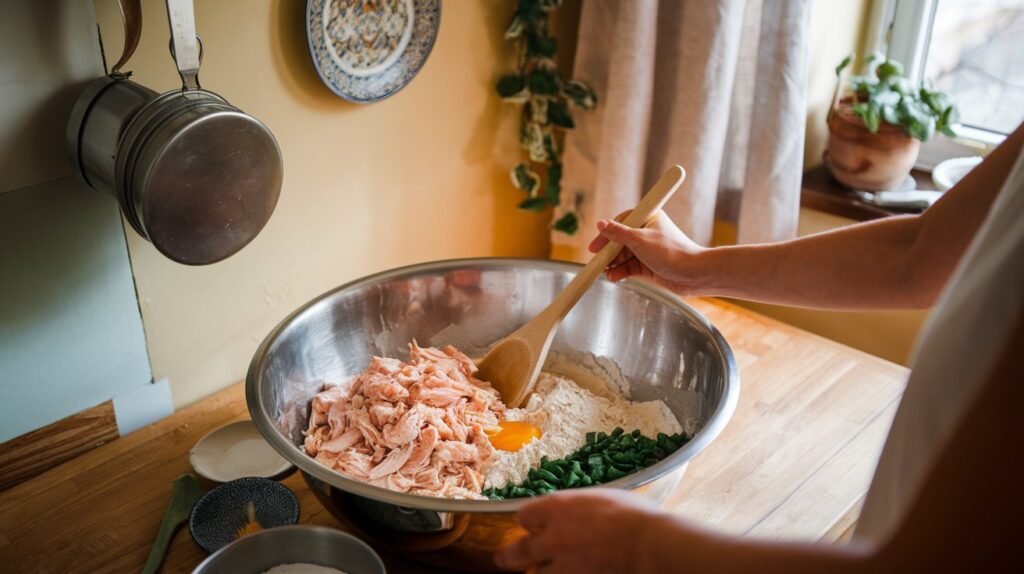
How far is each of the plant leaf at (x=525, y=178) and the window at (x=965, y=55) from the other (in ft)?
2.57

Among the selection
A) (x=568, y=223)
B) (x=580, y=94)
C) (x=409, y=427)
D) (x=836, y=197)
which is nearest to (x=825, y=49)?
(x=836, y=197)

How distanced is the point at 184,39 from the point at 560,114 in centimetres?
79

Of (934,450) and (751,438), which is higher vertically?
(934,450)

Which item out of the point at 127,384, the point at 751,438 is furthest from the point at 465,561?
the point at 127,384

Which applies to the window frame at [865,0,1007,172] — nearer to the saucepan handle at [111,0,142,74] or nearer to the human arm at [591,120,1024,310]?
the human arm at [591,120,1024,310]

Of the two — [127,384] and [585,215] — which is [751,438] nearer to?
[585,215]

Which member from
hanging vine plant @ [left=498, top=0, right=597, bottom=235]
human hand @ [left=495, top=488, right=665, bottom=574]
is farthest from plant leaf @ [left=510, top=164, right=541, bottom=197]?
human hand @ [left=495, top=488, right=665, bottom=574]

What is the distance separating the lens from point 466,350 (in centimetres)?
140

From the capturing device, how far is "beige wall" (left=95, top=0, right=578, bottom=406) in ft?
3.91


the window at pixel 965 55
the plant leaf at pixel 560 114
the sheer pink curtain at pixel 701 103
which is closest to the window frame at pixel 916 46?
the window at pixel 965 55

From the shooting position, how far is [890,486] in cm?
51

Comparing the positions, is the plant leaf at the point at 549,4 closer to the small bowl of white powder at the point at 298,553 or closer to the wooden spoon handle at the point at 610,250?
the wooden spoon handle at the point at 610,250

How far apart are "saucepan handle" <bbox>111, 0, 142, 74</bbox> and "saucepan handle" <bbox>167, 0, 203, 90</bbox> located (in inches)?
2.4

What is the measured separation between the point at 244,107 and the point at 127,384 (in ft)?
1.49
